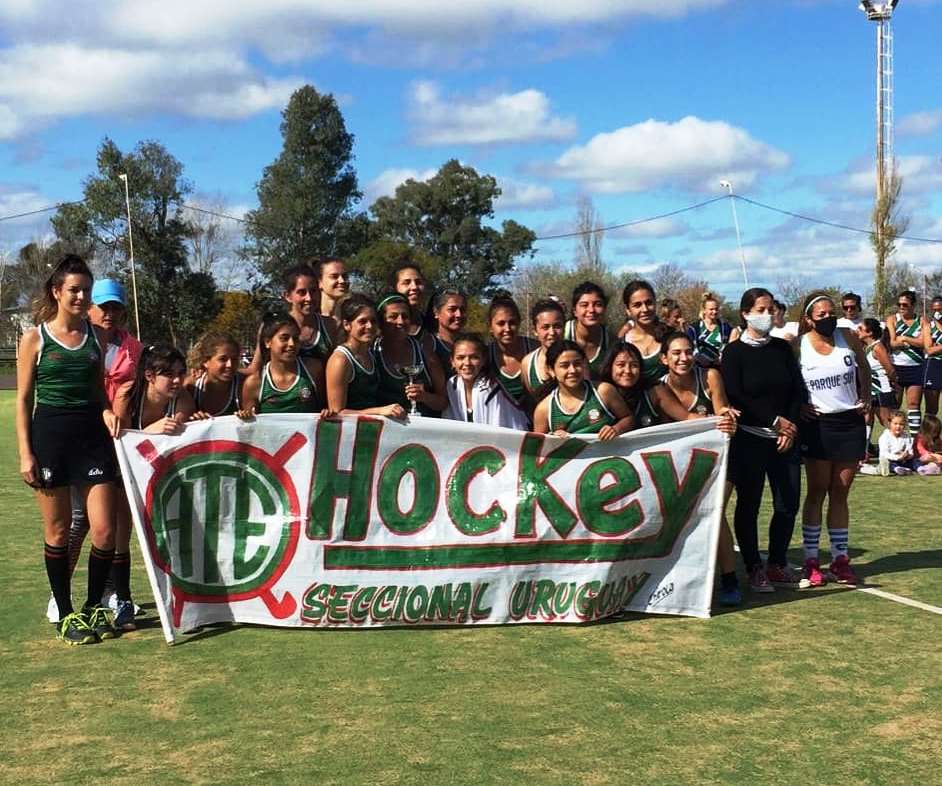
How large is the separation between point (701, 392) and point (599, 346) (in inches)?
26.8

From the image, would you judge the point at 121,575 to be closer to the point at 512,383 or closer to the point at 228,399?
the point at 228,399

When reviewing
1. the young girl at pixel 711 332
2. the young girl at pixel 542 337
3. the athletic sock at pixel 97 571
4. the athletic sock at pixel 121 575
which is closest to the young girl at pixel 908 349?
the young girl at pixel 711 332

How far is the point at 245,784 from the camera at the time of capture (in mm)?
3680

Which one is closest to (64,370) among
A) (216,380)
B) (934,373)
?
(216,380)

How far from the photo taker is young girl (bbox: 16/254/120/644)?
18.0ft

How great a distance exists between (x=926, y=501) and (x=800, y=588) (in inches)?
160

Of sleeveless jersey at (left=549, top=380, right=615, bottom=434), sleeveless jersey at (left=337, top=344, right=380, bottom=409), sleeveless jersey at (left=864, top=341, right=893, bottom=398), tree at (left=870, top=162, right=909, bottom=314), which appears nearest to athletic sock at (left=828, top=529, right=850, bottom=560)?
sleeveless jersey at (left=549, top=380, right=615, bottom=434)

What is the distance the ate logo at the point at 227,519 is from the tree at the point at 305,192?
50571 millimetres

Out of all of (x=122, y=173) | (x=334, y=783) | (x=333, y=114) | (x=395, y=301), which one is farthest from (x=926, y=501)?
(x=333, y=114)

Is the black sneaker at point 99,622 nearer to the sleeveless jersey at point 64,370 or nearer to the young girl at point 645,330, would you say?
the sleeveless jersey at point 64,370

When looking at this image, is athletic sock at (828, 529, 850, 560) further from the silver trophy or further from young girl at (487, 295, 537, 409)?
the silver trophy

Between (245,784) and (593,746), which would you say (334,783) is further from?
(593,746)

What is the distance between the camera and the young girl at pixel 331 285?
271 inches

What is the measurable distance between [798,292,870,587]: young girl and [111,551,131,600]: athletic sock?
405 cm
